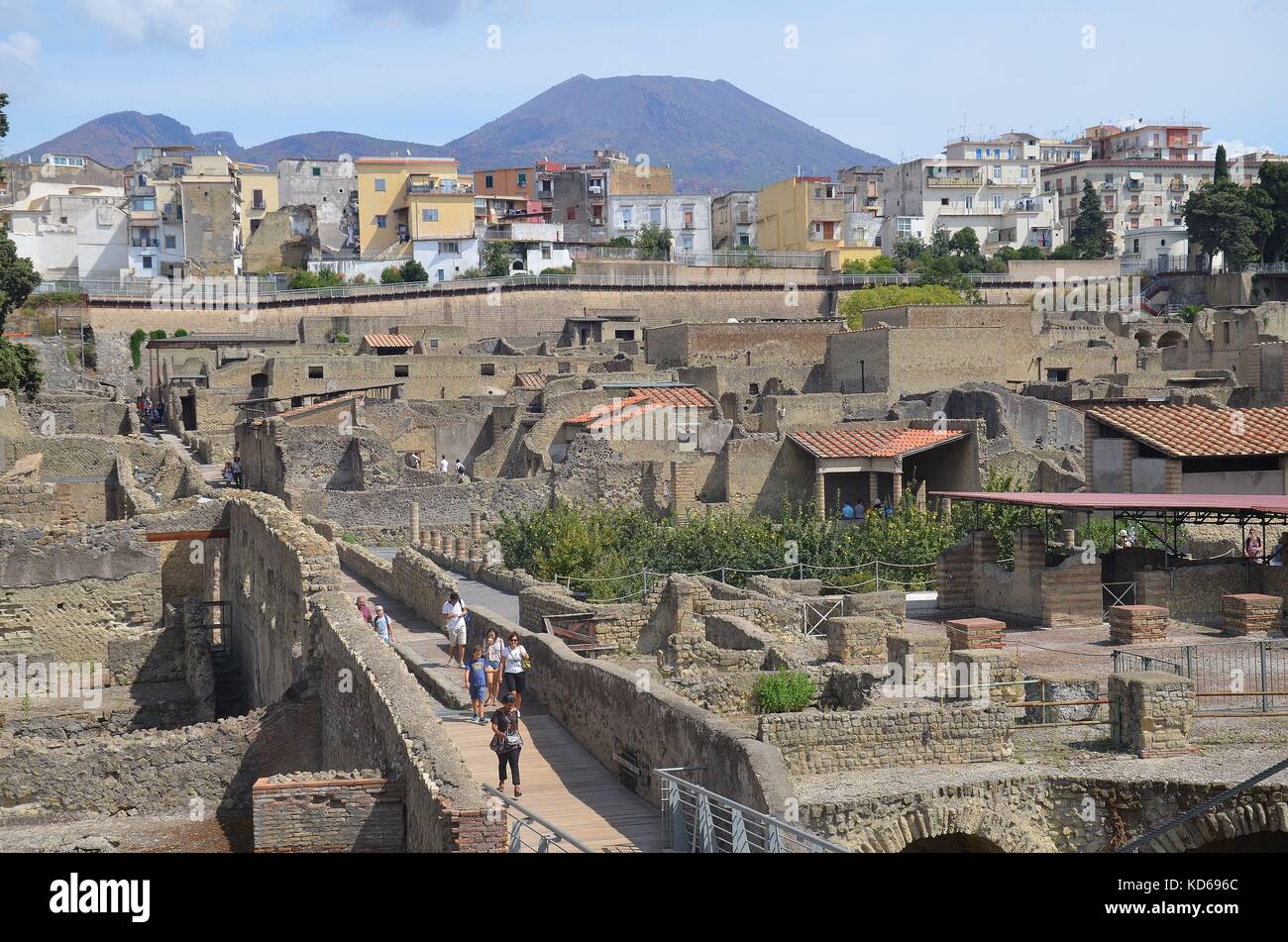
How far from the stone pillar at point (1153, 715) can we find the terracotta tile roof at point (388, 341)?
4764 centimetres

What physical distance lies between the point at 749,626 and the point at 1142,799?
6207 mm

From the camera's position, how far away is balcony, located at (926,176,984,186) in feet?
315

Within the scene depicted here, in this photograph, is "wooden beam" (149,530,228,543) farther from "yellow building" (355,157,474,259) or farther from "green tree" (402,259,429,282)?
"yellow building" (355,157,474,259)

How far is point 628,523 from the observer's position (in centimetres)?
3103

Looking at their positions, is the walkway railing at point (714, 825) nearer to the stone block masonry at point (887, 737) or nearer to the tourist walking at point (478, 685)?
the stone block masonry at point (887, 737)

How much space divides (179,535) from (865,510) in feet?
50.6

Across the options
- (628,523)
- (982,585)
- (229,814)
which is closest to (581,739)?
(229,814)

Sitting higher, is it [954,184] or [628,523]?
[954,184]

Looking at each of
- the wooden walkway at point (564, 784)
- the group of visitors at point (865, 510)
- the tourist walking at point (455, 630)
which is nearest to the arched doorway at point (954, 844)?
the wooden walkway at point (564, 784)

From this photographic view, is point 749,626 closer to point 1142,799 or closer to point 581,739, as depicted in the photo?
point 581,739

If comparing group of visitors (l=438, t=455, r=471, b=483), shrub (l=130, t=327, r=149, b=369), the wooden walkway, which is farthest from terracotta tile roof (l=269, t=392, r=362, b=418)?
the wooden walkway

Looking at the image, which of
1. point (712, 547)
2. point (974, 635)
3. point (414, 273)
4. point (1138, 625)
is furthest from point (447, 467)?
point (414, 273)

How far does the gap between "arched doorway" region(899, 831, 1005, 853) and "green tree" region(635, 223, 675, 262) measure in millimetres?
72315

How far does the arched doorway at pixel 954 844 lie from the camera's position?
1141cm
